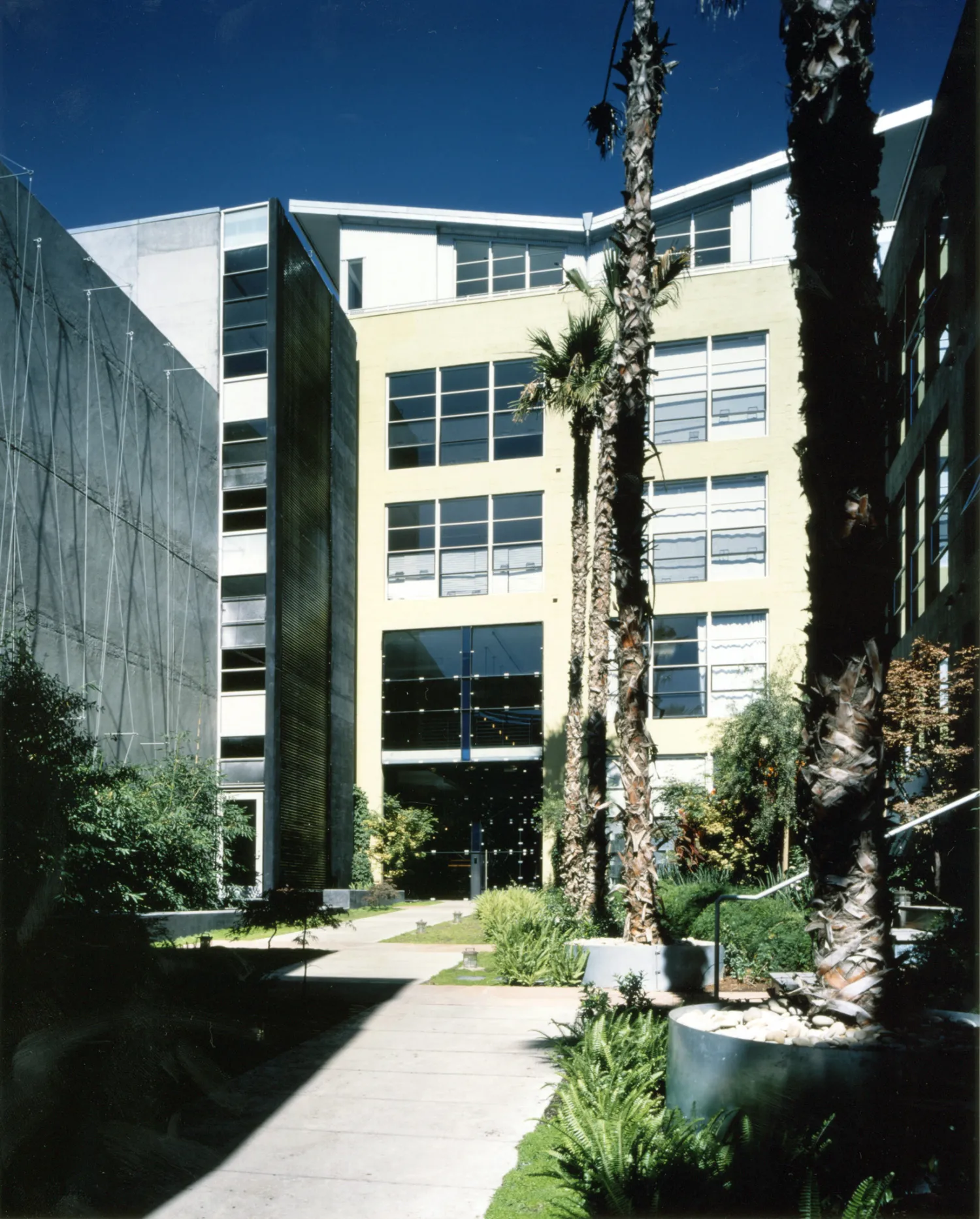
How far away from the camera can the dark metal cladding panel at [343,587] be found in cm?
3102

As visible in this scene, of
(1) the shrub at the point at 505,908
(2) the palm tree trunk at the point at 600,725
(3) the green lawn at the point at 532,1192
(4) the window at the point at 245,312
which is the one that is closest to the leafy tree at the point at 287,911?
(1) the shrub at the point at 505,908

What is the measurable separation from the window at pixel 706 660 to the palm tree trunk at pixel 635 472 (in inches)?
684

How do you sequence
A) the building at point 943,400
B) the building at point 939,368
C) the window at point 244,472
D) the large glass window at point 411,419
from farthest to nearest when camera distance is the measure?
the large glass window at point 411,419 < the window at point 244,472 < the building at point 939,368 < the building at point 943,400

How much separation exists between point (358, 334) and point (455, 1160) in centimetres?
3154

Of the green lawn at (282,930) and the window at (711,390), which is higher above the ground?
the window at (711,390)

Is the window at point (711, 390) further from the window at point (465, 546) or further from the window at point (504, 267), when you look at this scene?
the window at point (504, 267)

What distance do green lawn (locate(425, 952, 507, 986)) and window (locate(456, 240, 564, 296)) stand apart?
1017 inches

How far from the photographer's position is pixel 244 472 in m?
28.7

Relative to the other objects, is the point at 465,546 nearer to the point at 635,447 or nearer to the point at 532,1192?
the point at 635,447

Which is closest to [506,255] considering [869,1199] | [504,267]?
[504,267]

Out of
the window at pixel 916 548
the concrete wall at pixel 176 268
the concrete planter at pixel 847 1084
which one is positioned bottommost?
the concrete planter at pixel 847 1084

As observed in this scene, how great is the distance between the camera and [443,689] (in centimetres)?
3291

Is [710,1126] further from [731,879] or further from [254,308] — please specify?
[254,308]

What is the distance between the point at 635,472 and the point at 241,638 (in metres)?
18.2
